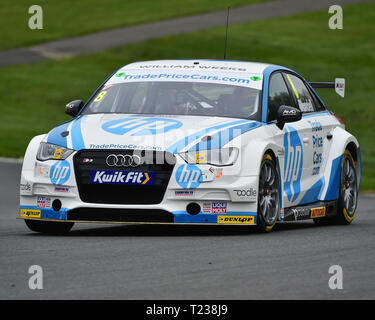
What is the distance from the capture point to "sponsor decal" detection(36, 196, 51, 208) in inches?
420

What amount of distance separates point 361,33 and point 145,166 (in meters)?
33.5

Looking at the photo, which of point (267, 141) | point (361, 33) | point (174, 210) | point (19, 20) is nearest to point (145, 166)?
point (174, 210)

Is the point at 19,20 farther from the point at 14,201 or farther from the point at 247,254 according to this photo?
the point at 247,254

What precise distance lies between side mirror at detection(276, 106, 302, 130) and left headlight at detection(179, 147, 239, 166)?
1063mm

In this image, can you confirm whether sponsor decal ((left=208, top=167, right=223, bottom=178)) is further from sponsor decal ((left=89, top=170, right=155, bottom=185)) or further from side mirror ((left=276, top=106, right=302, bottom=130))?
side mirror ((left=276, top=106, right=302, bottom=130))

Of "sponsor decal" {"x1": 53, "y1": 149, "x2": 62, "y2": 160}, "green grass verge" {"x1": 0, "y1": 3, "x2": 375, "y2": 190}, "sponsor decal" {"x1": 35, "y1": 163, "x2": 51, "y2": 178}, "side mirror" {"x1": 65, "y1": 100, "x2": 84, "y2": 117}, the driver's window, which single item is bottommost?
"sponsor decal" {"x1": 35, "y1": 163, "x2": 51, "y2": 178}

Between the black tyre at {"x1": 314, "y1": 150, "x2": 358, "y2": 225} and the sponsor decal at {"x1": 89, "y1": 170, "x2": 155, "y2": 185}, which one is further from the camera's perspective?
the black tyre at {"x1": 314, "y1": 150, "x2": 358, "y2": 225}

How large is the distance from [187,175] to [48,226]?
164 cm

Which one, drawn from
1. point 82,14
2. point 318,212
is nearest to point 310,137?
point 318,212

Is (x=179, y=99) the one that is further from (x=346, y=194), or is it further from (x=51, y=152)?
(x=346, y=194)

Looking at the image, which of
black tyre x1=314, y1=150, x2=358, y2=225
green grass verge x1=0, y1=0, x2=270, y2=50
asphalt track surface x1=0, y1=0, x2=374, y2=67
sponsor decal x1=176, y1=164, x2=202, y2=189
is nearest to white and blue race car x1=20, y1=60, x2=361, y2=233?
sponsor decal x1=176, y1=164, x2=202, y2=189

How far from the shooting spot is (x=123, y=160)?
10336mm

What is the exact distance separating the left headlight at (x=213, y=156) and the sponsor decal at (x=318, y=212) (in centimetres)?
199

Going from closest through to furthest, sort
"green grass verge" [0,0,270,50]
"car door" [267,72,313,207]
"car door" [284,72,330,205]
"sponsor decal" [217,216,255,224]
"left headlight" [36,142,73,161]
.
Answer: "sponsor decal" [217,216,255,224], "left headlight" [36,142,73,161], "car door" [267,72,313,207], "car door" [284,72,330,205], "green grass verge" [0,0,270,50]
